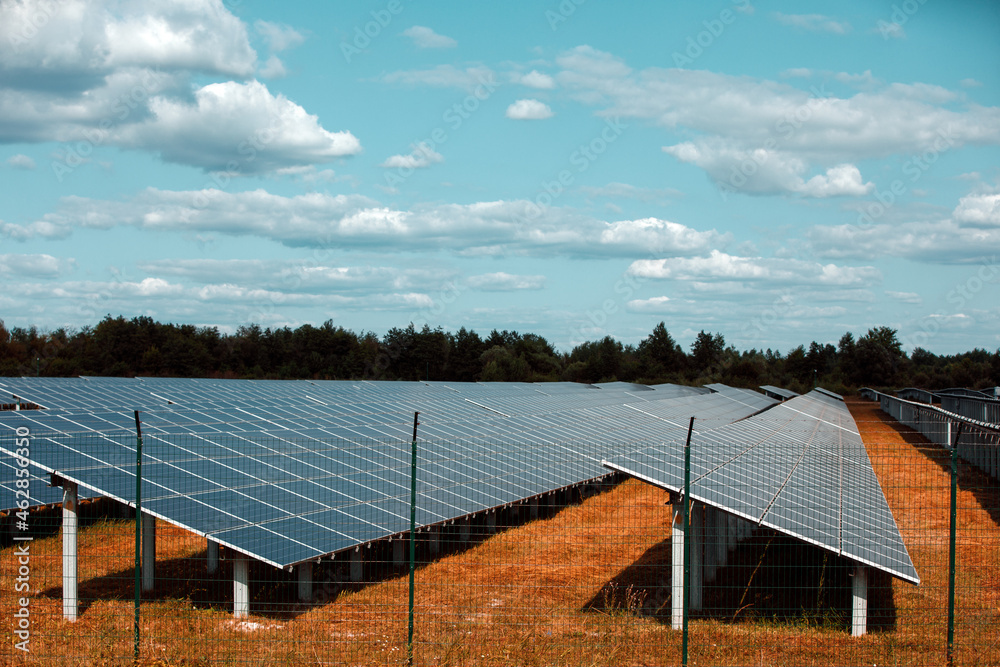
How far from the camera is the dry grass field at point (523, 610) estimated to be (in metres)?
10.5

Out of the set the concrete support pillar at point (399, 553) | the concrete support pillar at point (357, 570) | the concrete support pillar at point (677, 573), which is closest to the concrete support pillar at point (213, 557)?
the concrete support pillar at point (357, 570)

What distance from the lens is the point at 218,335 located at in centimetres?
10888

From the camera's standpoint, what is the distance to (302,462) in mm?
16359

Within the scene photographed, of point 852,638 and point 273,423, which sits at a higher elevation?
point 273,423

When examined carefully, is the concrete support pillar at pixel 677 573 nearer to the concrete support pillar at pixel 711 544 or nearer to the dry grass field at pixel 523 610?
the dry grass field at pixel 523 610

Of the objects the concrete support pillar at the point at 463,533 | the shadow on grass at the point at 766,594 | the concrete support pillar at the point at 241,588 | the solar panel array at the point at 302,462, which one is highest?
the solar panel array at the point at 302,462

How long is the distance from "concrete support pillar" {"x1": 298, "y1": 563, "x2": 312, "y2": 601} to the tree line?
82.1 meters

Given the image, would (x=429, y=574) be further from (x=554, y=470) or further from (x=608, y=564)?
(x=554, y=470)

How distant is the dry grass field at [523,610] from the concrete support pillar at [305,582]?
25cm

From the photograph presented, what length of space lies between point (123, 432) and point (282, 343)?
8997 cm

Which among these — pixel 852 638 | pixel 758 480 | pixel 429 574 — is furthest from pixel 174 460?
pixel 852 638

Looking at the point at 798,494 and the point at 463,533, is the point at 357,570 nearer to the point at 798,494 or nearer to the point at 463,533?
the point at 463,533

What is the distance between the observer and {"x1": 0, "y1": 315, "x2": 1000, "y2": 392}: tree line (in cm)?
9431

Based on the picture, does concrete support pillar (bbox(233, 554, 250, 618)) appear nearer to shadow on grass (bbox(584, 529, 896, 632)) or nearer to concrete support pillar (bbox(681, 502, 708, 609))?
shadow on grass (bbox(584, 529, 896, 632))
